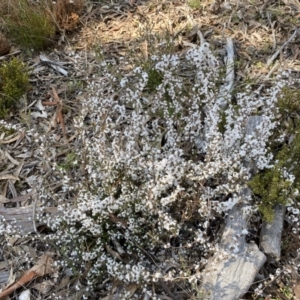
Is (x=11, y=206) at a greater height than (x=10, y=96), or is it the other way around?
(x=10, y=96)

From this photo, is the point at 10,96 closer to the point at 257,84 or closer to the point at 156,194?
the point at 156,194

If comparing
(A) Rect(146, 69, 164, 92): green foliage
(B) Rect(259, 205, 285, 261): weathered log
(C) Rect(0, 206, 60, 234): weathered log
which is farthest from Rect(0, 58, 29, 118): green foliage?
(B) Rect(259, 205, 285, 261): weathered log

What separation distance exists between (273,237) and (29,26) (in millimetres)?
2570

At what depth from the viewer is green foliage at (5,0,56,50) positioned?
3.70 metres

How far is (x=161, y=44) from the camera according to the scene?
11.6ft

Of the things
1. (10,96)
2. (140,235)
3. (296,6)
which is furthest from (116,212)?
(296,6)

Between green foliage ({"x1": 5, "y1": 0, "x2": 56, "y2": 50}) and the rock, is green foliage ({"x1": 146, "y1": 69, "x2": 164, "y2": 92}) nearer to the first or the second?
green foliage ({"x1": 5, "y1": 0, "x2": 56, "y2": 50})

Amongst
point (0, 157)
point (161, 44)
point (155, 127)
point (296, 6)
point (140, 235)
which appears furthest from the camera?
point (296, 6)

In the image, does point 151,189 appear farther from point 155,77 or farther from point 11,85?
point 11,85

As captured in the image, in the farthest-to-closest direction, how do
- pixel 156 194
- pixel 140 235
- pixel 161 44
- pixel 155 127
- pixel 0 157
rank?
1. pixel 161 44
2. pixel 0 157
3. pixel 155 127
4. pixel 140 235
5. pixel 156 194

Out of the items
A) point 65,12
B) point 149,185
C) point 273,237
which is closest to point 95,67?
point 65,12

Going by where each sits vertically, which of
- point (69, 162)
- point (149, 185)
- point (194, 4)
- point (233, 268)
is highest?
point (194, 4)

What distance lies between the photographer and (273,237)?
8.46ft

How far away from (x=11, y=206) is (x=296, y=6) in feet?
9.56
